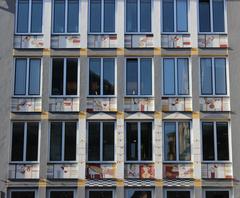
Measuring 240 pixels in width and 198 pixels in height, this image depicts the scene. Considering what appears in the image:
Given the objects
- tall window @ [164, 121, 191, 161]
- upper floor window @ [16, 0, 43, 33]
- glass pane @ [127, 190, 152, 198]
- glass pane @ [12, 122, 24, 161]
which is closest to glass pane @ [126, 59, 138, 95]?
tall window @ [164, 121, 191, 161]

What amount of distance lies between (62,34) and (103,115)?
4.60 meters

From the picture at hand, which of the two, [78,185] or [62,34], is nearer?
[78,185]

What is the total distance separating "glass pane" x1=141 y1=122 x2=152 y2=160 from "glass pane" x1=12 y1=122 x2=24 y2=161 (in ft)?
18.8

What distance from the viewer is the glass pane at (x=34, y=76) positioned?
1015 inches

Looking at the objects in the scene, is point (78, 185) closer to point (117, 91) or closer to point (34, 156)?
point (34, 156)

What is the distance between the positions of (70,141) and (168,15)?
795cm

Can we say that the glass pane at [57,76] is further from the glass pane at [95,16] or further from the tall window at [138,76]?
the tall window at [138,76]

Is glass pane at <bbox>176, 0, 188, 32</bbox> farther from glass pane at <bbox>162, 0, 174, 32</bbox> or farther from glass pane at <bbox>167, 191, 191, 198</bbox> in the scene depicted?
glass pane at <bbox>167, 191, 191, 198</bbox>

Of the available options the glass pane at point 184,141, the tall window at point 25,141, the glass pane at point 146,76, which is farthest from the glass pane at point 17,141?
the glass pane at point 184,141

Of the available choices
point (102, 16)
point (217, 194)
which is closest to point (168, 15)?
point (102, 16)

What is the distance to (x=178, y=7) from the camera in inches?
1048

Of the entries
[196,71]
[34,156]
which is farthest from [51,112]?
[196,71]

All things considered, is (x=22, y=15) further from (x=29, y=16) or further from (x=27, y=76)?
(x=27, y=76)

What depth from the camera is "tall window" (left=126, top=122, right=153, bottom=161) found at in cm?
2506
